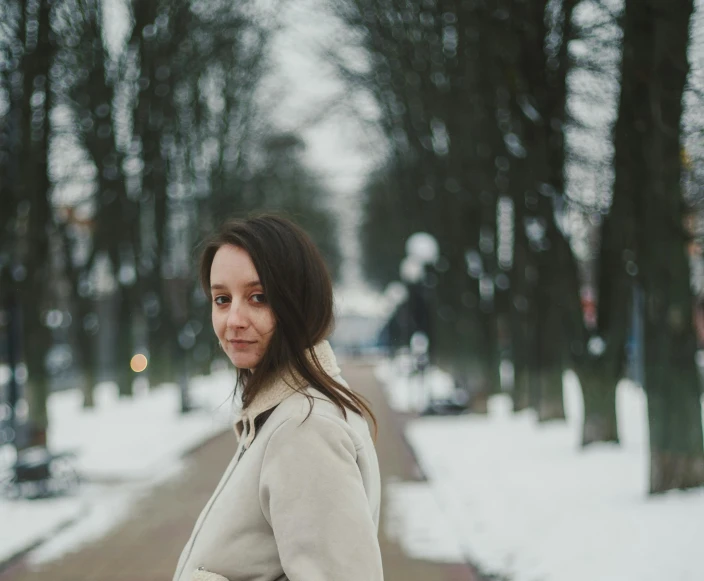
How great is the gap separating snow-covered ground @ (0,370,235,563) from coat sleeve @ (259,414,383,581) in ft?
1.08

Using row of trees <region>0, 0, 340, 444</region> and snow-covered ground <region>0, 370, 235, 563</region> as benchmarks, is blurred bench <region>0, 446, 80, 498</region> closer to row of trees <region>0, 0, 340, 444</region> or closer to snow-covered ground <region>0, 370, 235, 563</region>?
snow-covered ground <region>0, 370, 235, 563</region>

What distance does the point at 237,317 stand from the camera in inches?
83.2

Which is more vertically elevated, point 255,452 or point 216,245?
point 216,245

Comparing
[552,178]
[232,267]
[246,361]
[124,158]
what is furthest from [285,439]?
[124,158]

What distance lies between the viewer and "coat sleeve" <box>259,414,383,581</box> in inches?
73.3

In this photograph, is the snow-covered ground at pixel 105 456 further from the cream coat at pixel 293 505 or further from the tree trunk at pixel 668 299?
the tree trunk at pixel 668 299

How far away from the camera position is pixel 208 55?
2309 cm

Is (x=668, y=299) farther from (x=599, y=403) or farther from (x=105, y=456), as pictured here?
(x=105, y=456)

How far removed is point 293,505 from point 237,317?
427 millimetres

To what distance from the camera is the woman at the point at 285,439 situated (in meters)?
1.88

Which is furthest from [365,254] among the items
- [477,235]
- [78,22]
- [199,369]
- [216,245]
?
[216,245]

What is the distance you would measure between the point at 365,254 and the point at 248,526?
75002mm

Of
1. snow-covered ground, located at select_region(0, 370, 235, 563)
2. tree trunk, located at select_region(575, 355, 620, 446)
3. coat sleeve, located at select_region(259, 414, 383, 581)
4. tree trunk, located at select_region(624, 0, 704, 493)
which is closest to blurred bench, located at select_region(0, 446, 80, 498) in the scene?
snow-covered ground, located at select_region(0, 370, 235, 563)

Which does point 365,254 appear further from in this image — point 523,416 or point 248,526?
point 248,526
